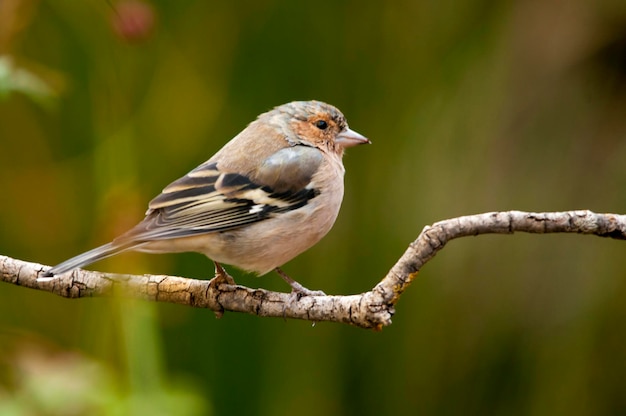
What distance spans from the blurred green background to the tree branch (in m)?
1.14

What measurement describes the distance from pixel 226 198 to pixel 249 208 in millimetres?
109

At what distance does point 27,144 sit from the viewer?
529 cm

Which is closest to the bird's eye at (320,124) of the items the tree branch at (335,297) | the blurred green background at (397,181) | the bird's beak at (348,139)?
the bird's beak at (348,139)

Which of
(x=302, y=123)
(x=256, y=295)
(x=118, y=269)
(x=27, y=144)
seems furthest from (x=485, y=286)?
(x=27, y=144)

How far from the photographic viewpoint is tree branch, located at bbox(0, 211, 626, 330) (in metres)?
2.19

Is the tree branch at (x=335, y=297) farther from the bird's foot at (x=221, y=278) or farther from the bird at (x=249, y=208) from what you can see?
the bird at (x=249, y=208)

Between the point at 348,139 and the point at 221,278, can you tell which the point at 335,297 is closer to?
the point at 221,278

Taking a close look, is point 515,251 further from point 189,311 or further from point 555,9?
point 189,311

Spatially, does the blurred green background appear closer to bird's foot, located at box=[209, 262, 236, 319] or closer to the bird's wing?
the bird's wing

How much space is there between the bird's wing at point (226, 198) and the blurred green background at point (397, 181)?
0.74 meters

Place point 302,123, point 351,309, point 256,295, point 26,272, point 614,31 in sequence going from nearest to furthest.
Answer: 1. point 351,309
2. point 26,272
3. point 256,295
4. point 302,123
5. point 614,31

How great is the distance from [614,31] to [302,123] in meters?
1.89

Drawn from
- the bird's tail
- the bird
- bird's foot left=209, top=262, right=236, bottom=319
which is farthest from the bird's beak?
the bird's tail

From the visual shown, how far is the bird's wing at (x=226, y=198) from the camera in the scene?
10.4 ft
